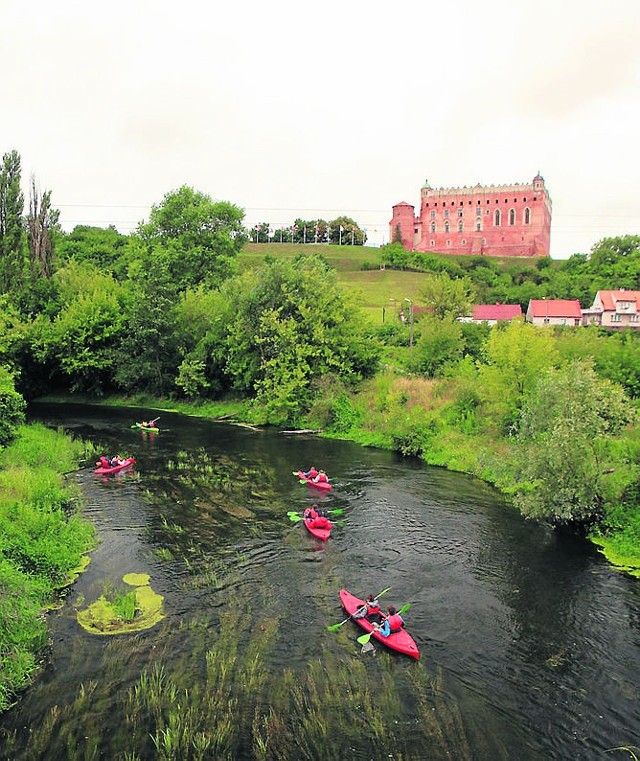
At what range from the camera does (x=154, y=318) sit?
49.6 meters

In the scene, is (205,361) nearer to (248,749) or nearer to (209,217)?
(209,217)

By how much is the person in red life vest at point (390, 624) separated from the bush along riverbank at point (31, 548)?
7.63 meters

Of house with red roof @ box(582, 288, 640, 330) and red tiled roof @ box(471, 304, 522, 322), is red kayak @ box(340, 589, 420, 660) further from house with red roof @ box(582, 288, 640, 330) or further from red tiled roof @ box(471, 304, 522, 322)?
house with red roof @ box(582, 288, 640, 330)

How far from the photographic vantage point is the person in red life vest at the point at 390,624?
45.8 ft

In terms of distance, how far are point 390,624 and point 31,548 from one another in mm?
10199

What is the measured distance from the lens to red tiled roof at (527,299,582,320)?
77.4m

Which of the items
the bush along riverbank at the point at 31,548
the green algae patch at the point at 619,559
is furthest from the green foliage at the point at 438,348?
the bush along riverbank at the point at 31,548

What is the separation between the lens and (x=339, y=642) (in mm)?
14180

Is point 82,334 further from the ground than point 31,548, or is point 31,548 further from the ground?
point 82,334

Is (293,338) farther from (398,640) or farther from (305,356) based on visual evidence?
(398,640)

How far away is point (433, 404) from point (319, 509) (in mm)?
16016

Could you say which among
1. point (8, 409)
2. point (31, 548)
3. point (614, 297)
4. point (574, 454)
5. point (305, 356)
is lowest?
point (31, 548)

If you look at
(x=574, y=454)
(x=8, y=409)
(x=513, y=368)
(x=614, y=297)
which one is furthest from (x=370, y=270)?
(x=574, y=454)

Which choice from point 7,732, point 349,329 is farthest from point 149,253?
point 7,732
